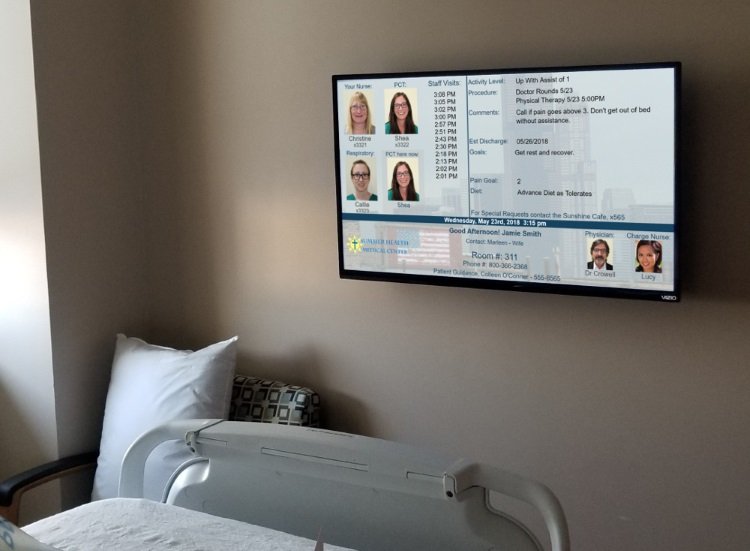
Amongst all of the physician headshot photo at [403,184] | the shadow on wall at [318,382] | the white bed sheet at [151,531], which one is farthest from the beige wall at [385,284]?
the white bed sheet at [151,531]

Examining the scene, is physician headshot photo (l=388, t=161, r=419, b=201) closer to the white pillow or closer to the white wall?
the white pillow

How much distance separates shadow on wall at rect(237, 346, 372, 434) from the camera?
3.27 meters

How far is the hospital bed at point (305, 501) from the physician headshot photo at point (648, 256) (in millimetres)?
842

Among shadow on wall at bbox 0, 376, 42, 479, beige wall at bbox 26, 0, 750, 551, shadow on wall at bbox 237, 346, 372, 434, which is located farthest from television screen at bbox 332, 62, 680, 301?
shadow on wall at bbox 0, 376, 42, 479

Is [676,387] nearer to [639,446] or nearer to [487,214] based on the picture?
[639,446]

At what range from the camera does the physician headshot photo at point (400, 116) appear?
9.56ft

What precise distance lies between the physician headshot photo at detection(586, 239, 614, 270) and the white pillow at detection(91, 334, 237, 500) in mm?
1282

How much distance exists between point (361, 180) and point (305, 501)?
1138 mm

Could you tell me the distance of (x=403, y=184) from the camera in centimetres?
296

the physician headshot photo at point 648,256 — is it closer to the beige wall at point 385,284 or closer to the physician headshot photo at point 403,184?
the beige wall at point 385,284

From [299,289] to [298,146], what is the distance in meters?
0.48

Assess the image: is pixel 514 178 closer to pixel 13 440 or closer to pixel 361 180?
pixel 361 180

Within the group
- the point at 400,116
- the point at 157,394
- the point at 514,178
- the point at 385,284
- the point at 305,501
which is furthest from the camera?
the point at 157,394

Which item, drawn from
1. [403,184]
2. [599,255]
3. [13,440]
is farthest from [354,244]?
[13,440]
